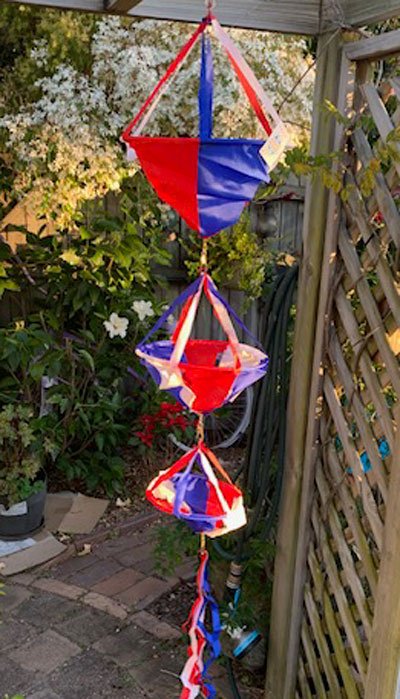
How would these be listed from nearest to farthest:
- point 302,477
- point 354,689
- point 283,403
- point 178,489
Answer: point 178,489 → point 354,689 → point 302,477 → point 283,403

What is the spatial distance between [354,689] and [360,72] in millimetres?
1634

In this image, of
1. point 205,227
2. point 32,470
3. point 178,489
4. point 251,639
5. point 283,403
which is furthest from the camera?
point 32,470

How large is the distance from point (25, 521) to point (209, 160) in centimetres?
246

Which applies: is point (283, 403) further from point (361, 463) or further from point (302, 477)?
point (361, 463)

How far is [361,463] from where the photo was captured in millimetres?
1771

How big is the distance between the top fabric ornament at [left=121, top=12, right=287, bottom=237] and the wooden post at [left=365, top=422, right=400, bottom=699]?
0.61m

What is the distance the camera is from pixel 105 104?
11.0ft

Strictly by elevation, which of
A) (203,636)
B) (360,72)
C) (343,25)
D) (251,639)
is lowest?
(251,639)

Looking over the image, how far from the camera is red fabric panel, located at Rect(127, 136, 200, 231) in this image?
4.12 ft

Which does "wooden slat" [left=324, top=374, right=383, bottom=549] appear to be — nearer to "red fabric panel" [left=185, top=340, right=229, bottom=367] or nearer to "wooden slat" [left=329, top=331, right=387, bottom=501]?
"wooden slat" [left=329, top=331, right=387, bottom=501]

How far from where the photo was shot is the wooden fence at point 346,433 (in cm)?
153

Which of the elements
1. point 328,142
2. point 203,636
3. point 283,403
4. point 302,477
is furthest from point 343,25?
point 203,636

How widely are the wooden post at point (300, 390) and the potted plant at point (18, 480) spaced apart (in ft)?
4.79

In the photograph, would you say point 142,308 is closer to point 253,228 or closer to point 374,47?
point 253,228
